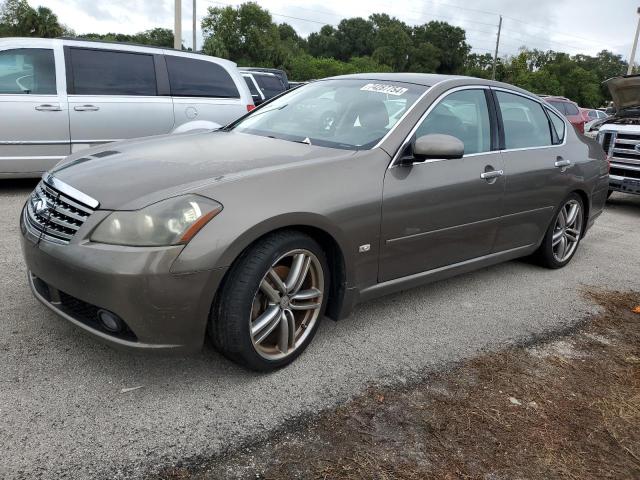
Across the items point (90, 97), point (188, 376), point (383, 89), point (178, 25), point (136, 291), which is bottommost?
point (188, 376)

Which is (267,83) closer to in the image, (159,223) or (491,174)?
(491,174)

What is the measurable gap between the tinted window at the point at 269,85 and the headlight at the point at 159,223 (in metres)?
10.1

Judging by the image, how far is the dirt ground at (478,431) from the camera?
2.22 m

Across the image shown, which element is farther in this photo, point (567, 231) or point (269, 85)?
point (269, 85)

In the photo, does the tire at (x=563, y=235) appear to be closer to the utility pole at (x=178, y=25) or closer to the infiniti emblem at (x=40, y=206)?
the infiniti emblem at (x=40, y=206)

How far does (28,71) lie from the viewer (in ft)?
20.5

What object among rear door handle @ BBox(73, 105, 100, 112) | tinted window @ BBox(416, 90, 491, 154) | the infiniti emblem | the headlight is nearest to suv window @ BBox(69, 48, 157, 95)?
rear door handle @ BBox(73, 105, 100, 112)

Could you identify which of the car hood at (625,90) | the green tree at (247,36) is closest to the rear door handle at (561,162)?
the car hood at (625,90)

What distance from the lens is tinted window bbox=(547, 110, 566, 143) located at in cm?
481

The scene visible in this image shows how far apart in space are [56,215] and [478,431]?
2.24 m

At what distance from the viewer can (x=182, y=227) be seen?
2.44 metres

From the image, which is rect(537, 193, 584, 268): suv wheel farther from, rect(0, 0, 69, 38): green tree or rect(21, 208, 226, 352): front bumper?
rect(0, 0, 69, 38): green tree

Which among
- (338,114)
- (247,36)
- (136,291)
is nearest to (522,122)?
(338,114)

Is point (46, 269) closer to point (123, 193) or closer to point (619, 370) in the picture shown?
point (123, 193)
